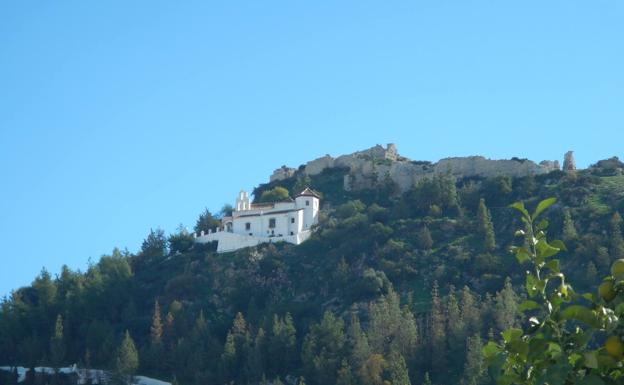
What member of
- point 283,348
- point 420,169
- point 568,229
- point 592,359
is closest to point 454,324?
point 283,348

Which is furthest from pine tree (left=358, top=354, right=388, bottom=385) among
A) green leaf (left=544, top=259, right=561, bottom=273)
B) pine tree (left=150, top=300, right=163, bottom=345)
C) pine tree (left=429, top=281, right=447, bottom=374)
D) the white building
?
green leaf (left=544, top=259, right=561, bottom=273)

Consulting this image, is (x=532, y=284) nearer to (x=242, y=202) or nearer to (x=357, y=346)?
(x=357, y=346)

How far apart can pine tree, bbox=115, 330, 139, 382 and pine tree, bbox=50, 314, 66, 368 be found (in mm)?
4186

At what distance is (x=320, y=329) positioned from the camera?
56.0 m

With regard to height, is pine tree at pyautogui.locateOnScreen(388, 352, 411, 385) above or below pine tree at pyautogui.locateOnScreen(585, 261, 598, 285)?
below

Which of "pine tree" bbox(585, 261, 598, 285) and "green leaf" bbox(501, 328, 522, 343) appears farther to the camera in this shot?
"pine tree" bbox(585, 261, 598, 285)

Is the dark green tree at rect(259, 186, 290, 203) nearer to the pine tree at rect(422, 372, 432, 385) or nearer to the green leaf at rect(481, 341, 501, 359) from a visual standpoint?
the pine tree at rect(422, 372, 432, 385)

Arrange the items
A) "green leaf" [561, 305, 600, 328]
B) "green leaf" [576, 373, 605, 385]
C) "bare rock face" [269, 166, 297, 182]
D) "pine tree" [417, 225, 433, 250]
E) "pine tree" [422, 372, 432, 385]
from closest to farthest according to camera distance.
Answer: "green leaf" [576, 373, 605, 385], "green leaf" [561, 305, 600, 328], "pine tree" [422, 372, 432, 385], "pine tree" [417, 225, 433, 250], "bare rock face" [269, 166, 297, 182]

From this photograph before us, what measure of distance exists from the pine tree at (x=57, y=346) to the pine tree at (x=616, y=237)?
31.9m

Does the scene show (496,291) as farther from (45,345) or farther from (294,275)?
(45,345)

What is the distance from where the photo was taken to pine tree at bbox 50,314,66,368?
6103 cm

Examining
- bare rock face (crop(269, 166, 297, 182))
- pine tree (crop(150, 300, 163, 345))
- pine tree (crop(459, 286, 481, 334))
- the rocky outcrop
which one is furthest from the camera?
bare rock face (crop(269, 166, 297, 182))

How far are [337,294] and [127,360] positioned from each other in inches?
538

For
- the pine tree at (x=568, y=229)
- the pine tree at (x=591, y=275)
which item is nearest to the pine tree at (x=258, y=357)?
the pine tree at (x=591, y=275)
